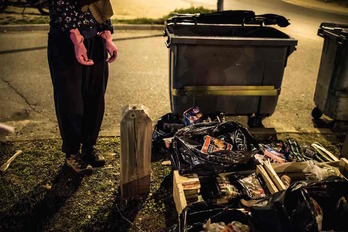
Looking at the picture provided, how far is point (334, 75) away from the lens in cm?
432

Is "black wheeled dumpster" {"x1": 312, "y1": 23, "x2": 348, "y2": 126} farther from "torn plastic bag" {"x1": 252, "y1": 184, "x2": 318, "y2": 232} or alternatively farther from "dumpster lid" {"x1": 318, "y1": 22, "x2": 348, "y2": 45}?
"torn plastic bag" {"x1": 252, "y1": 184, "x2": 318, "y2": 232}

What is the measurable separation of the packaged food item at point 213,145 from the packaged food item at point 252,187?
32 centimetres

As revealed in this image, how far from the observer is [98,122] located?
134 inches

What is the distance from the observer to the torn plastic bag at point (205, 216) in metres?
2.30

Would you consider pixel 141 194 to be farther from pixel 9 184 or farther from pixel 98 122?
pixel 9 184

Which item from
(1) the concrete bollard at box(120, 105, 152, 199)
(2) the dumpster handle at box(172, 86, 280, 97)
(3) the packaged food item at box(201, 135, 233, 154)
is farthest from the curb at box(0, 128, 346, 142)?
(3) the packaged food item at box(201, 135, 233, 154)

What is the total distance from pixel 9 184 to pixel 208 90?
2288mm

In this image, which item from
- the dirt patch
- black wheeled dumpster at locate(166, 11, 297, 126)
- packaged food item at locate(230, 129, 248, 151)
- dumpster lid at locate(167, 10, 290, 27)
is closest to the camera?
the dirt patch

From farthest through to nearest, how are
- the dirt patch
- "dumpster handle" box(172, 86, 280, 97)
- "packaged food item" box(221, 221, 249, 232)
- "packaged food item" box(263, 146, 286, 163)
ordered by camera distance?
"dumpster handle" box(172, 86, 280, 97) < "packaged food item" box(263, 146, 286, 163) < the dirt patch < "packaged food item" box(221, 221, 249, 232)

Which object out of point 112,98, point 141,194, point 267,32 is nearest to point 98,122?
point 141,194

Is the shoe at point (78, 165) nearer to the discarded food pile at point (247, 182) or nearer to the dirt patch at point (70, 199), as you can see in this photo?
the dirt patch at point (70, 199)

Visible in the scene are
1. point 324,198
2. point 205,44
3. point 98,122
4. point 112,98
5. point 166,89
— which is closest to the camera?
point 324,198

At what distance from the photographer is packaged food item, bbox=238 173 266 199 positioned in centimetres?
271

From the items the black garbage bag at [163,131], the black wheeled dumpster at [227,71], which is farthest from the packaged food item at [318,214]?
the black wheeled dumpster at [227,71]
